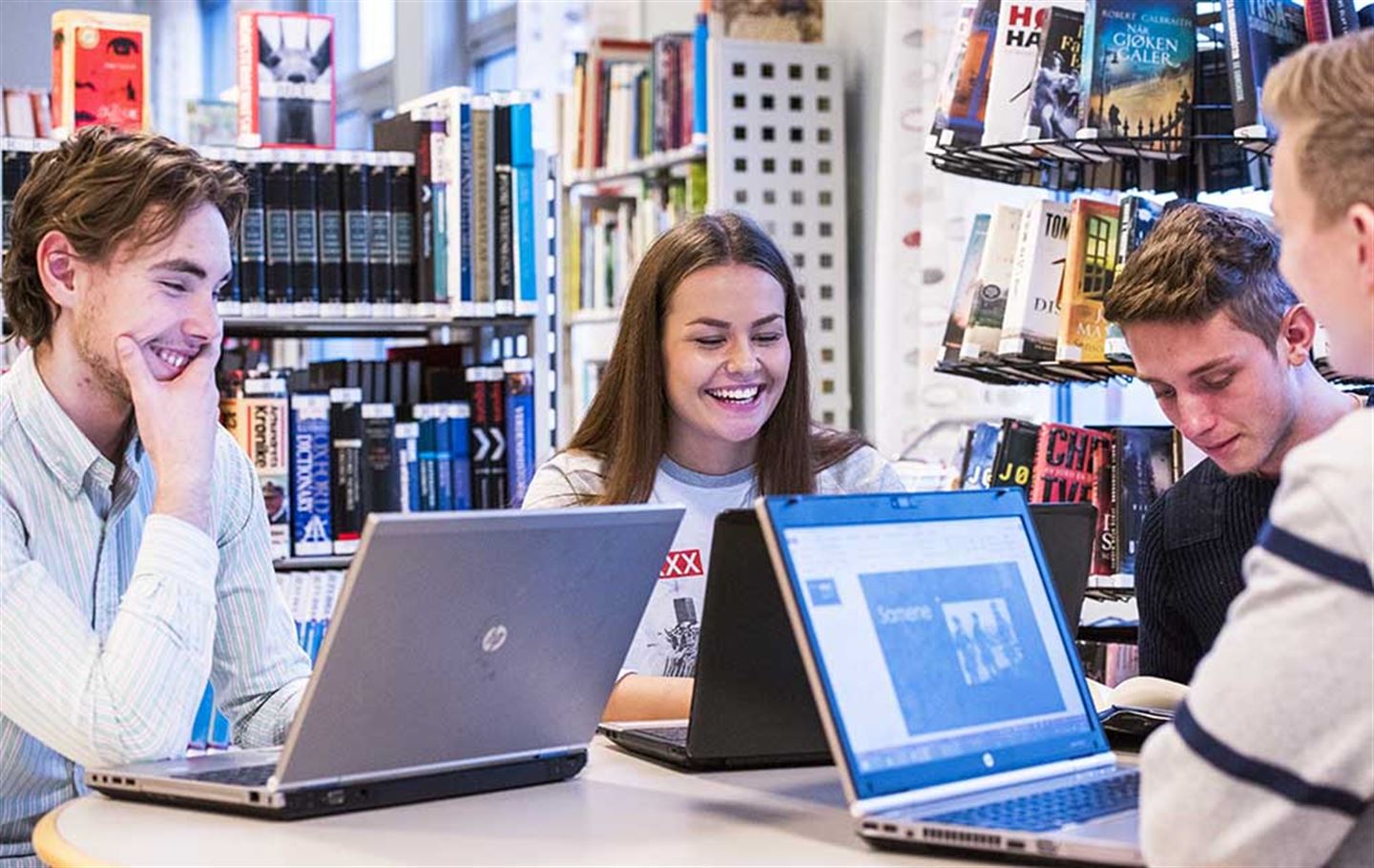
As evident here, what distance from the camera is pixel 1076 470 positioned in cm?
256

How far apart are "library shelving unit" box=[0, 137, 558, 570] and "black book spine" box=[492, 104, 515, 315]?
5 cm

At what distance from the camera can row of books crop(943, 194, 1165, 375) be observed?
2512 millimetres

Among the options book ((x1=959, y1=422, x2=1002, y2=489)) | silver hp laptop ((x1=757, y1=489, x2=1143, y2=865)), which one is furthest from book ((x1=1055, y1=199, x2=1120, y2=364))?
silver hp laptop ((x1=757, y1=489, x2=1143, y2=865))

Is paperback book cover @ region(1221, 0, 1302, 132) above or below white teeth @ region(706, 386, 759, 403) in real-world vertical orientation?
above

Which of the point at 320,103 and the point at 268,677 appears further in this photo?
the point at 320,103

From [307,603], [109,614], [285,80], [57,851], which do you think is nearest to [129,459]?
[109,614]

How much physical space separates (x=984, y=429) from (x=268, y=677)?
1291 mm

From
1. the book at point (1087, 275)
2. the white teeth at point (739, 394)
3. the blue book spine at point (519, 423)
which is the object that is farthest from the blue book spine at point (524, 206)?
the white teeth at point (739, 394)

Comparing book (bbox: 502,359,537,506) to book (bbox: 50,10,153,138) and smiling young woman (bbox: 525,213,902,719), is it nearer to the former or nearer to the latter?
book (bbox: 50,10,153,138)

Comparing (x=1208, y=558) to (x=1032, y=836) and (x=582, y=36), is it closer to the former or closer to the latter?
(x=1032, y=836)

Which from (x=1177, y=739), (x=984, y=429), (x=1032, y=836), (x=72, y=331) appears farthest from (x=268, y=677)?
(x=984, y=429)

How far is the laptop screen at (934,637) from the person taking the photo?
1.26 meters

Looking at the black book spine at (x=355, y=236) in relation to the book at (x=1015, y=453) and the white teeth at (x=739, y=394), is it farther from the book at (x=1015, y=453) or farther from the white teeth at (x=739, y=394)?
the white teeth at (x=739, y=394)

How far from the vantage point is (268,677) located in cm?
187
